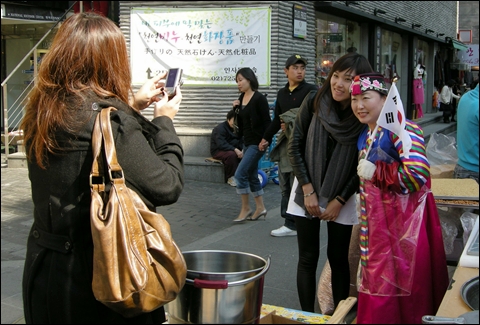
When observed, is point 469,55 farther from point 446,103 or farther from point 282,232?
point 282,232

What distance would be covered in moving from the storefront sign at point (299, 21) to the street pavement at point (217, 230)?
3.80 metres

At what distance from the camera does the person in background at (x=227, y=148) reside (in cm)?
902

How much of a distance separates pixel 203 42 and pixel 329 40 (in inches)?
182

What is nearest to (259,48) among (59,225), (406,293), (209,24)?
(209,24)

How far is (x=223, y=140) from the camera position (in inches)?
364

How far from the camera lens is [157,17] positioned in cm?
1056

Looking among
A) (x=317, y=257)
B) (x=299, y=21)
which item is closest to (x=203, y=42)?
(x=299, y=21)

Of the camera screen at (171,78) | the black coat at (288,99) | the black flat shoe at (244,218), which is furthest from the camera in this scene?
the black flat shoe at (244,218)

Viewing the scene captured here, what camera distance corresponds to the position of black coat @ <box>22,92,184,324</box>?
6.41ft

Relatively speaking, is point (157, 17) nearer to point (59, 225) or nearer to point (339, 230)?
point (339, 230)

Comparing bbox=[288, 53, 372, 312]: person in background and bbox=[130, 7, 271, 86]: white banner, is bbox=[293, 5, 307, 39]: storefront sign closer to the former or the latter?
bbox=[130, 7, 271, 86]: white banner

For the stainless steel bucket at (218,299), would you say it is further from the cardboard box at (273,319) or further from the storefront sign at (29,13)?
the storefront sign at (29,13)

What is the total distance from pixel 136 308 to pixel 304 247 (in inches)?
72.6

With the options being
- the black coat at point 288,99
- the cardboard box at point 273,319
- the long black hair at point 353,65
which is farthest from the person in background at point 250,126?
the cardboard box at point 273,319
